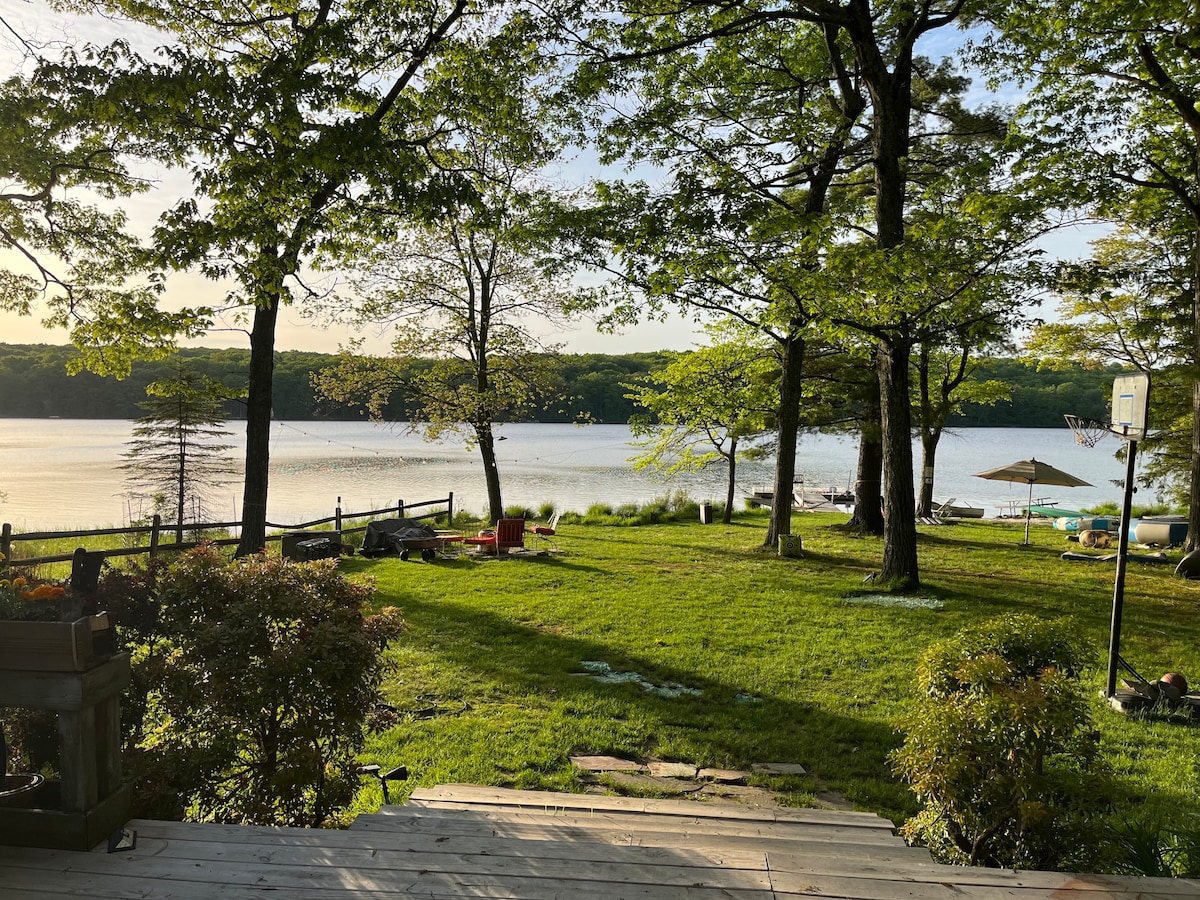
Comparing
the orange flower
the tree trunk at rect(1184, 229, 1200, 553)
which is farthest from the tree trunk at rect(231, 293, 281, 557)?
the tree trunk at rect(1184, 229, 1200, 553)

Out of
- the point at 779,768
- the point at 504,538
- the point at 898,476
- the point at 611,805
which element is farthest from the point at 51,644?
the point at 504,538

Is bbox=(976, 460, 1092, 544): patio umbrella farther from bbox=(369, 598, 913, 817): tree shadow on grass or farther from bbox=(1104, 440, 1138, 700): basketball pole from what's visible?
bbox=(369, 598, 913, 817): tree shadow on grass

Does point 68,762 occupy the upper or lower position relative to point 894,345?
lower

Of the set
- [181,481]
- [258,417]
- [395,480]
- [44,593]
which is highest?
[258,417]

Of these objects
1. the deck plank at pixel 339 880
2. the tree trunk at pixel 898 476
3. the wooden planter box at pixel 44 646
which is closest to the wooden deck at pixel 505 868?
the deck plank at pixel 339 880

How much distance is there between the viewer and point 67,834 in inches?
102

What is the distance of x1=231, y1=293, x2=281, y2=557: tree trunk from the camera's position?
34.5 feet

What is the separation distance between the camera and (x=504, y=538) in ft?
46.4

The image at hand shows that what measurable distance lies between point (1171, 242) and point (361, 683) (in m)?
21.4

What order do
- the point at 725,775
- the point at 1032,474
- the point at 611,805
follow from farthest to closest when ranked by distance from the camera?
the point at 1032,474
the point at 725,775
the point at 611,805

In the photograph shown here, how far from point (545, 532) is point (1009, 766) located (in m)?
12.3

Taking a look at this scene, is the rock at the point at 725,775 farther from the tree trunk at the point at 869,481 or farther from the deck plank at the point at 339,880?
the tree trunk at the point at 869,481

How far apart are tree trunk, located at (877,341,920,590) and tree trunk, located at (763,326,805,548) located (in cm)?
320

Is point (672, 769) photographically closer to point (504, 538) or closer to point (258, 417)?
point (258, 417)
